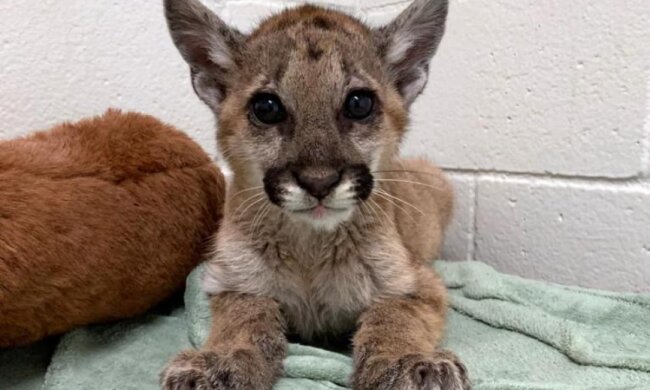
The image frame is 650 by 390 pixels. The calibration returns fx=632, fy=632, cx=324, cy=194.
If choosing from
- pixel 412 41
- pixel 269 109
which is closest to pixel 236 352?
pixel 269 109

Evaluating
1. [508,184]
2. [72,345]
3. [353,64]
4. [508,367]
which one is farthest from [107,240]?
[508,184]

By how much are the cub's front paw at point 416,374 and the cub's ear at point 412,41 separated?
0.76m

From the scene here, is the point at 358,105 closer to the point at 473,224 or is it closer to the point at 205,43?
the point at 205,43

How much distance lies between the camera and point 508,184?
228 centimetres

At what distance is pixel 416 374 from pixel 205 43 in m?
1.01

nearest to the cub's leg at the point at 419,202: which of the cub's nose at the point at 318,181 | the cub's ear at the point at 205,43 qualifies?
the cub's nose at the point at 318,181

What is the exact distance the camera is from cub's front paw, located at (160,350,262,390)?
4.07 ft

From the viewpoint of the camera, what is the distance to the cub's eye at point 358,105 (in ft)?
4.91

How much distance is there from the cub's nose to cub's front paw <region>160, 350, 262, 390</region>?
1.24ft

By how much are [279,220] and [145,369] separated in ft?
1.55

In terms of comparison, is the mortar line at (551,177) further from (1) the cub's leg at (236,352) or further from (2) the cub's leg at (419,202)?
(1) the cub's leg at (236,352)

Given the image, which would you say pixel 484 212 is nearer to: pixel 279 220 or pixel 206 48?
pixel 279 220

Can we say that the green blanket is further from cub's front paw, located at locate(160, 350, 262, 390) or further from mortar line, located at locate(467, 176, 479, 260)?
mortar line, located at locate(467, 176, 479, 260)

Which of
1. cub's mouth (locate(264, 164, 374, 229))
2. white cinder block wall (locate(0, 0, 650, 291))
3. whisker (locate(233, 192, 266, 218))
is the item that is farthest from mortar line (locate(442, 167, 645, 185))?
whisker (locate(233, 192, 266, 218))
